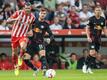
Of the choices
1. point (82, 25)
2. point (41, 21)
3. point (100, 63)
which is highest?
point (41, 21)

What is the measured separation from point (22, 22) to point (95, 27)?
9.62ft

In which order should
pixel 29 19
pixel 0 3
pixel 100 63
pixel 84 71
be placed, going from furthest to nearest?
pixel 0 3 < pixel 100 63 < pixel 84 71 < pixel 29 19

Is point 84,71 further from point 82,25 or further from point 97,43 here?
point 82,25

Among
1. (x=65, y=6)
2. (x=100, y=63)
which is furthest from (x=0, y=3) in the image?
(x=100, y=63)

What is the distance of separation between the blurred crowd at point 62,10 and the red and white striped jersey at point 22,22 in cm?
402

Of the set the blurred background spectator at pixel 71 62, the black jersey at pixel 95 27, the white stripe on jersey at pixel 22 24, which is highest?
the white stripe on jersey at pixel 22 24

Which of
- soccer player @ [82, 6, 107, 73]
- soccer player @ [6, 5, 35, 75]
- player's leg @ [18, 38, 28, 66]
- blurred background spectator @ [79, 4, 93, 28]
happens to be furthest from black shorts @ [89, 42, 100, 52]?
blurred background spectator @ [79, 4, 93, 28]

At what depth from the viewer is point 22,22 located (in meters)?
17.4

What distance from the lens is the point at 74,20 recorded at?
22500 mm

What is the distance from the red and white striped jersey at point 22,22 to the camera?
17094 millimetres

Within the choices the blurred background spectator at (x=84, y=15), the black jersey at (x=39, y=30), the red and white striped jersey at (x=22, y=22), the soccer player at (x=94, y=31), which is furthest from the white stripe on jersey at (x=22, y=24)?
the blurred background spectator at (x=84, y=15)

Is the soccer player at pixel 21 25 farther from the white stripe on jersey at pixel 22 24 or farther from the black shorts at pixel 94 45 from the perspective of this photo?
the black shorts at pixel 94 45

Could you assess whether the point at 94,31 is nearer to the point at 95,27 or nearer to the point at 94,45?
the point at 95,27

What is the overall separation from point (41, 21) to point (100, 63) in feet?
16.1
